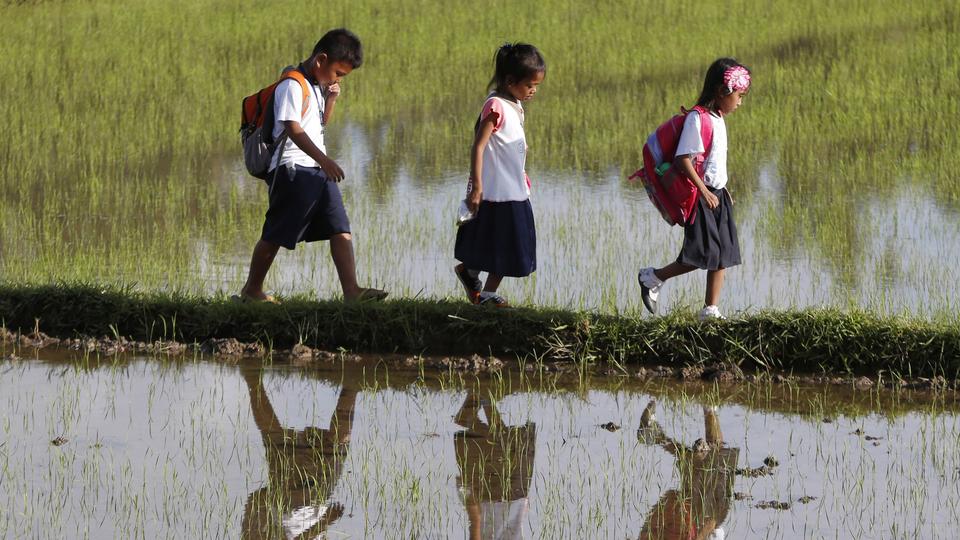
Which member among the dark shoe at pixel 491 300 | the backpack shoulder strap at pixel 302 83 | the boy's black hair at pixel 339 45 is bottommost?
the dark shoe at pixel 491 300

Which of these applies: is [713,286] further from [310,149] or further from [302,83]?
[302,83]

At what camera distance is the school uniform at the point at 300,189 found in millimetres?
5176

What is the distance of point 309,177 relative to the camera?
5.20 meters

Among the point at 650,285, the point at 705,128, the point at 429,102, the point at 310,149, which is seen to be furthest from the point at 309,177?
the point at 429,102

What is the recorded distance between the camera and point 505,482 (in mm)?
3645

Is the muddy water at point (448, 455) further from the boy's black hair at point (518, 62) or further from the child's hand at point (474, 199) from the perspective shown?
the boy's black hair at point (518, 62)

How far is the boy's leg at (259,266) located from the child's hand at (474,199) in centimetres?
81

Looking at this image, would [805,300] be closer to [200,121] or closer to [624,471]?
[624,471]

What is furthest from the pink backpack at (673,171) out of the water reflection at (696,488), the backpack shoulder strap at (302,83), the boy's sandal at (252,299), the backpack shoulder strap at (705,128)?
the boy's sandal at (252,299)

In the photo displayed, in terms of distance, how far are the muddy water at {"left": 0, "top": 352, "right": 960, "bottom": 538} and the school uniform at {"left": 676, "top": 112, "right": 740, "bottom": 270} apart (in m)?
0.59

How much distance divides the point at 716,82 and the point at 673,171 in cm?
36

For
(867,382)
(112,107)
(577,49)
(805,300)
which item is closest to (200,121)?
(112,107)

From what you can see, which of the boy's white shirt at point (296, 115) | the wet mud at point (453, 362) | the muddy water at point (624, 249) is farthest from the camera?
the muddy water at point (624, 249)

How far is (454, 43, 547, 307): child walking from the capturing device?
4957 millimetres
